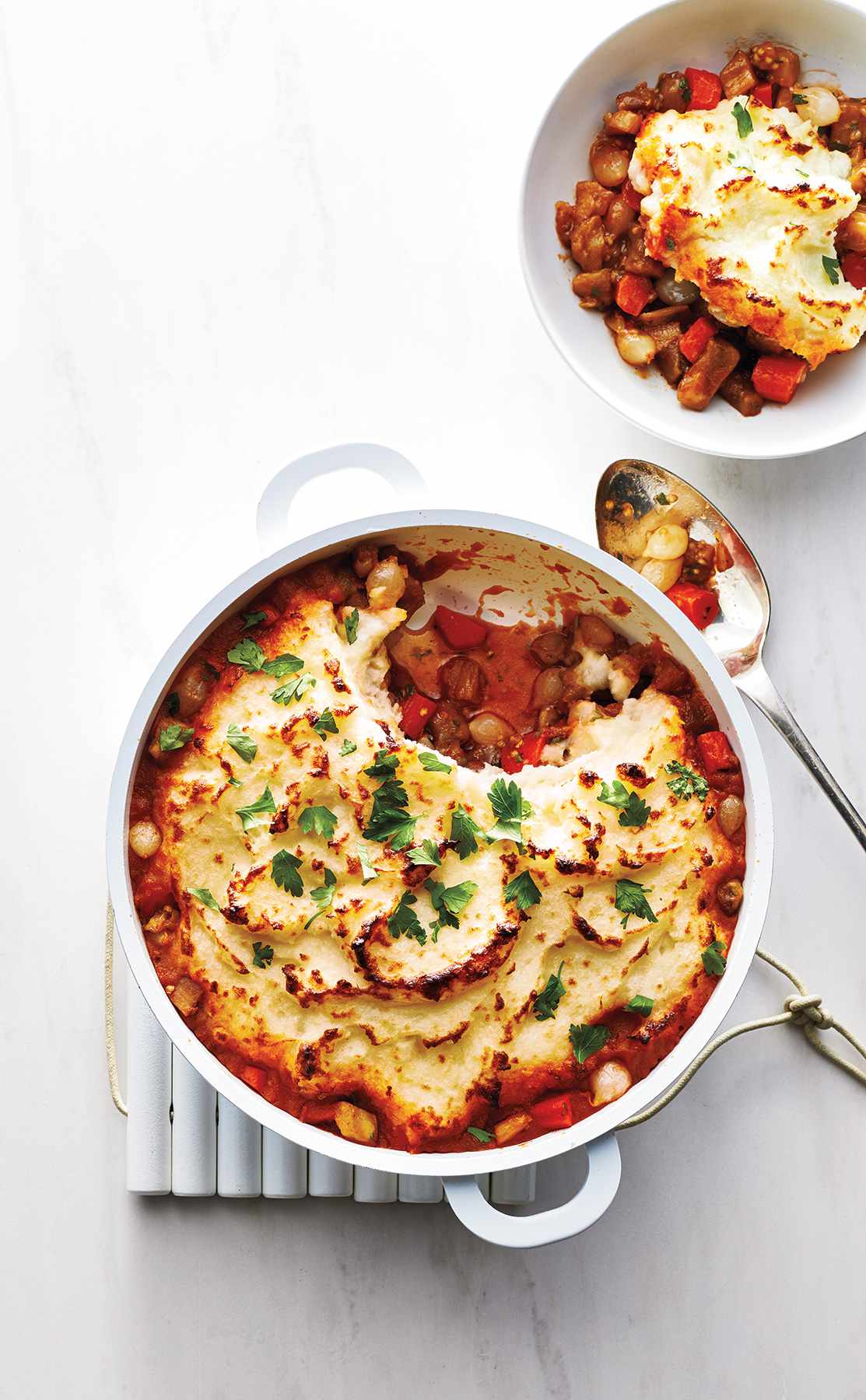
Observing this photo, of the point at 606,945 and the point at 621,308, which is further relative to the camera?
the point at 621,308

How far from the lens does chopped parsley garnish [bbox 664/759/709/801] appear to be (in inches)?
106

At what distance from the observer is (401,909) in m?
2.57

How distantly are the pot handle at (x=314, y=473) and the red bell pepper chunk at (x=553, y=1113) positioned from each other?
4.38 feet

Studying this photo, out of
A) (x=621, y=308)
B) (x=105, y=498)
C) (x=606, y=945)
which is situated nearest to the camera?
(x=606, y=945)

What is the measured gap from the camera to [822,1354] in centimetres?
331

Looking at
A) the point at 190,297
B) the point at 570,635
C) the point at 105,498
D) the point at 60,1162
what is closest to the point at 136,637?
the point at 105,498

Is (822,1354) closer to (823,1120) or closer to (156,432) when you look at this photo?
(823,1120)

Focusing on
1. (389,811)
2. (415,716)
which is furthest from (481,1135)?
(415,716)

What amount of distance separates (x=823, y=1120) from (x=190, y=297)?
2.75m

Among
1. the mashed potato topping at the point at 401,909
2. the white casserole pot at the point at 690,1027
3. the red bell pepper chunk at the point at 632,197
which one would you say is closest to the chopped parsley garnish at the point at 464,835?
the mashed potato topping at the point at 401,909

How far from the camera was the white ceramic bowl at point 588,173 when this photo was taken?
9.73 feet

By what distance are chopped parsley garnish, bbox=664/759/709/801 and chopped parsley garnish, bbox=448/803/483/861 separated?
1.50ft

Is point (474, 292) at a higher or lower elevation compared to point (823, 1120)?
higher

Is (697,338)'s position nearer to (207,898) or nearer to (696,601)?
(696,601)
